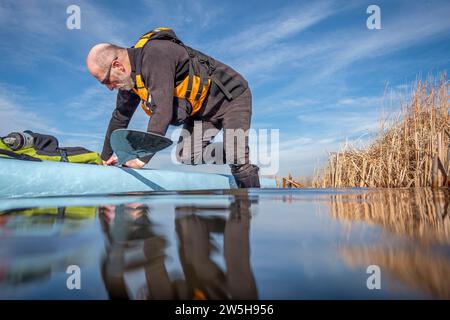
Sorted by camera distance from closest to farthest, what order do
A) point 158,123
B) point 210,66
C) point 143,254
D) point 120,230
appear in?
point 143,254, point 120,230, point 158,123, point 210,66

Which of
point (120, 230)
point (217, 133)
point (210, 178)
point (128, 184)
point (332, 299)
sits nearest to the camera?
point (332, 299)

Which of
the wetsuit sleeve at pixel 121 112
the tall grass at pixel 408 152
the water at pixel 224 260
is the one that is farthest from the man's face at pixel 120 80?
the tall grass at pixel 408 152

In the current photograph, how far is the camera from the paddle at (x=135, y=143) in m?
2.40

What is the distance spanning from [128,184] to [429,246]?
9.95 feet

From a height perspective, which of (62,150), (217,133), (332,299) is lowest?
(332,299)

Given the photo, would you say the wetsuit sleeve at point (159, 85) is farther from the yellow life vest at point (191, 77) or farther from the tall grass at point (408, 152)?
the tall grass at point (408, 152)

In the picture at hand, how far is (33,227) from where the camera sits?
2.48 ft

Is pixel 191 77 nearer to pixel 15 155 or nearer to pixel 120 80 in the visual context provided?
pixel 120 80

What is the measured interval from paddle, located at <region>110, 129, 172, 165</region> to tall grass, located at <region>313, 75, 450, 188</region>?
3.99 metres

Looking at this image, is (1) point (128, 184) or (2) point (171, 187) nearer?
(1) point (128, 184)

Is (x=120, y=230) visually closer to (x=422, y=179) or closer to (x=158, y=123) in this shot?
(x=158, y=123)

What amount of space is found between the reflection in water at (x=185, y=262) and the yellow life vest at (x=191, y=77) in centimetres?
220

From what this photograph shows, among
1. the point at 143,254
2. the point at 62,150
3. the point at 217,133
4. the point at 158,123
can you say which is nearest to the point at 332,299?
the point at 143,254

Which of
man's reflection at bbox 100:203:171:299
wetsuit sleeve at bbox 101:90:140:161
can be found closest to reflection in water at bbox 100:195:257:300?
man's reflection at bbox 100:203:171:299
